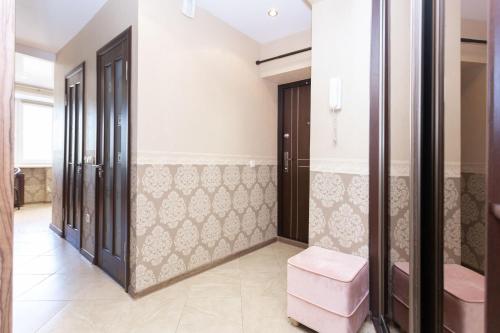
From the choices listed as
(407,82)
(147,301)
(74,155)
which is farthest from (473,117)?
(74,155)

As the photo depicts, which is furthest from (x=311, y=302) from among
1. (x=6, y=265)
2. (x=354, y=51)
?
(x=354, y=51)

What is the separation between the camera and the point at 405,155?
3.90 feet

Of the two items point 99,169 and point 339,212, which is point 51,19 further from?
point 339,212

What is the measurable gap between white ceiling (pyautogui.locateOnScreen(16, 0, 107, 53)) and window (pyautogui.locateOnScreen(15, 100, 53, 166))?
2.96 metres

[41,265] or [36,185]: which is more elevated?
[36,185]

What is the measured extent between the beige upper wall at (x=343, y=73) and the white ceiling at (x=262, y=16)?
425 millimetres

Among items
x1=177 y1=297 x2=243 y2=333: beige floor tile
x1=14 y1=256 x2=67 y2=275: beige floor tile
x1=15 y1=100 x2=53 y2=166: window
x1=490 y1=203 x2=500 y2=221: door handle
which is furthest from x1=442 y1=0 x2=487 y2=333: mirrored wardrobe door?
x1=15 y1=100 x2=53 y2=166: window

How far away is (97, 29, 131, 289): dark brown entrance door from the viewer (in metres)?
2.05

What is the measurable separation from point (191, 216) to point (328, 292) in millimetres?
1361

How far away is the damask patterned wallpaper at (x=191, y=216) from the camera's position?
1970 mm

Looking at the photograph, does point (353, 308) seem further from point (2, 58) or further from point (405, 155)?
point (2, 58)

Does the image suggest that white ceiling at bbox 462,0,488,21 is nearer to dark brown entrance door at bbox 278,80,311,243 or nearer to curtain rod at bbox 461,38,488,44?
curtain rod at bbox 461,38,488,44

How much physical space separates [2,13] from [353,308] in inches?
76.6

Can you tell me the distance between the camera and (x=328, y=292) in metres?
1.49
